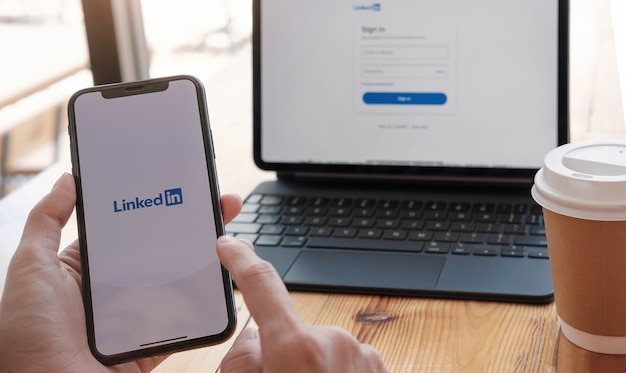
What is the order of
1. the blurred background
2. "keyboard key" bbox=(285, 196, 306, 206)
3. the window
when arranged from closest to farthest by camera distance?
1. "keyboard key" bbox=(285, 196, 306, 206)
2. the blurred background
3. the window

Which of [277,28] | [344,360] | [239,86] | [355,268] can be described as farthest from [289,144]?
[344,360]

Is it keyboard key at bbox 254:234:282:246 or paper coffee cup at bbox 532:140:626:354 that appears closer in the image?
paper coffee cup at bbox 532:140:626:354

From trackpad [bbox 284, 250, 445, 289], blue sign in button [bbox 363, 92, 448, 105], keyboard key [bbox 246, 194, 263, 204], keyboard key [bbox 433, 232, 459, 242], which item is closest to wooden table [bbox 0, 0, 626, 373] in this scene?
trackpad [bbox 284, 250, 445, 289]

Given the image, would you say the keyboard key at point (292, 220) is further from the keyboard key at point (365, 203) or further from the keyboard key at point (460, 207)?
the keyboard key at point (460, 207)

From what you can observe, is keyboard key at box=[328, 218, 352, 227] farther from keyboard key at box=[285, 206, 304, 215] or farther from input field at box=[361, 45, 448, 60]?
input field at box=[361, 45, 448, 60]

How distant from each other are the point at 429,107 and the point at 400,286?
0.31m

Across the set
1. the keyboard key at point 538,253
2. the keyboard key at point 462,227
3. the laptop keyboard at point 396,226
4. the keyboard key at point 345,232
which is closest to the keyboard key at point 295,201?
the laptop keyboard at point 396,226

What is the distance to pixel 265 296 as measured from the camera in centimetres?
52

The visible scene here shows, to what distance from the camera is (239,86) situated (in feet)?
4.71

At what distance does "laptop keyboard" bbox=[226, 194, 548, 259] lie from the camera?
854 mm

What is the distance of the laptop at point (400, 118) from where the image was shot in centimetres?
93

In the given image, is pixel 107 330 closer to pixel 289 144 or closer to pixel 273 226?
pixel 273 226

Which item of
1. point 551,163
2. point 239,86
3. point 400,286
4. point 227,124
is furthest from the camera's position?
point 239,86

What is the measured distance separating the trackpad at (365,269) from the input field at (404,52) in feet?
0.97
